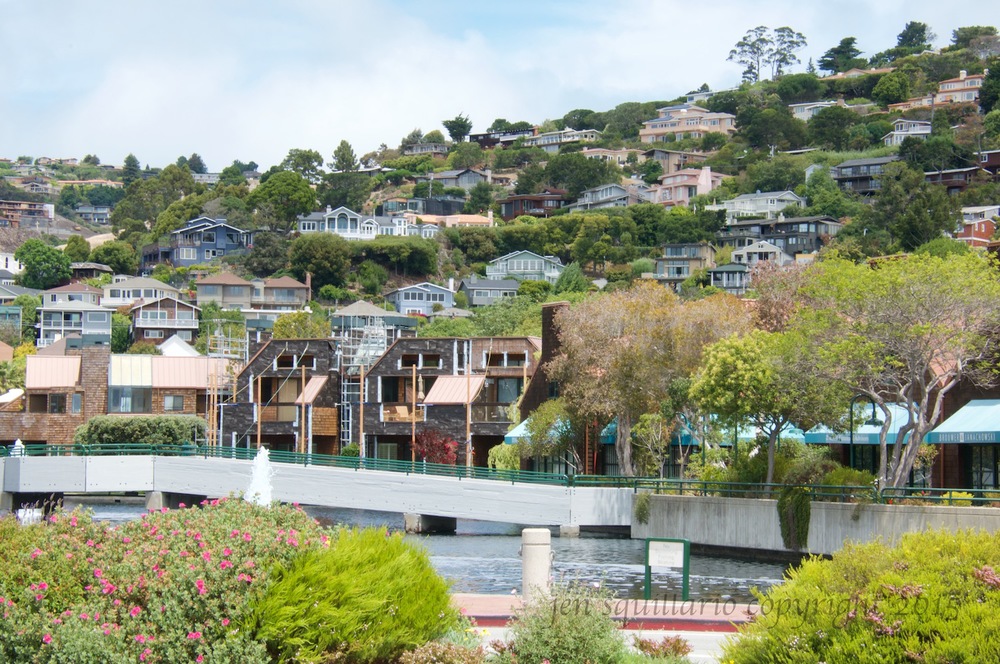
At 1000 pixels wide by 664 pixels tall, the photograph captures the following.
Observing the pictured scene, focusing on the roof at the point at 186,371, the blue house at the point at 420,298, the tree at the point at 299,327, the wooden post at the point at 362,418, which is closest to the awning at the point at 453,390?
the wooden post at the point at 362,418

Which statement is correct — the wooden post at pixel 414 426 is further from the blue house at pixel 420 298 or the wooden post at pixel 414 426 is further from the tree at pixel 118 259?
the tree at pixel 118 259

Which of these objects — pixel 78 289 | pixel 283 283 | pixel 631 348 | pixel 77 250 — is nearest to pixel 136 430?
pixel 631 348

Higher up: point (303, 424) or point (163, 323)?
point (163, 323)

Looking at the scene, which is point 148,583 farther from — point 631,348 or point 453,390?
point 453,390

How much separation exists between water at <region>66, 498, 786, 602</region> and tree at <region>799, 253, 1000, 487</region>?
6.27 meters

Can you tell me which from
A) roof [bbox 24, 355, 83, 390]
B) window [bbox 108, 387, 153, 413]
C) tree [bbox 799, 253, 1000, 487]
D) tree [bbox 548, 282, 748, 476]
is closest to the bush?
tree [bbox 799, 253, 1000, 487]

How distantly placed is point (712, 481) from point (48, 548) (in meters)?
33.2

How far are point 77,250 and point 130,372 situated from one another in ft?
368

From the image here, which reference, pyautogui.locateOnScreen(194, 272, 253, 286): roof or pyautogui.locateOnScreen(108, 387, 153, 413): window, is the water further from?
pyautogui.locateOnScreen(194, 272, 253, 286): roof

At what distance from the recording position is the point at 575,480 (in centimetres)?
5572

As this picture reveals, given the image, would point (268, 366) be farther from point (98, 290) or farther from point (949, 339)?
point (98, 290)

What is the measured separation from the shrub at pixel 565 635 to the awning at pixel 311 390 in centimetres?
6228

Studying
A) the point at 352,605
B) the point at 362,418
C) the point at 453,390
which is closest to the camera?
the point at 352,605

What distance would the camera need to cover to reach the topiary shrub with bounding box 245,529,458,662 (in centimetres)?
1853
